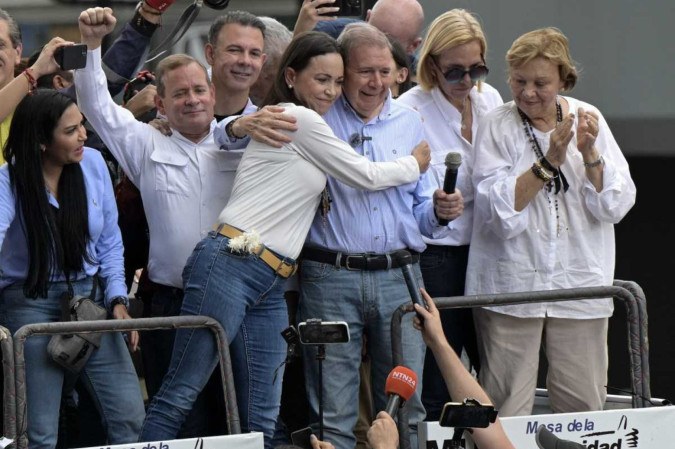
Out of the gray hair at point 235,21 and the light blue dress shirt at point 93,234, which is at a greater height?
the gray hair at point 235,21

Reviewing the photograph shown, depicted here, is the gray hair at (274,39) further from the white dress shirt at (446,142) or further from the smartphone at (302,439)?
the smartphone at (302,439)

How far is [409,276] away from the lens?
238 inches

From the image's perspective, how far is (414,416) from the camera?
A: 21.0 ft

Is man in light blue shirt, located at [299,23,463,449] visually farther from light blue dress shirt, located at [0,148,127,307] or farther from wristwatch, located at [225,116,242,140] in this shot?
light blue dress shirt, located at [0,148,127,307]

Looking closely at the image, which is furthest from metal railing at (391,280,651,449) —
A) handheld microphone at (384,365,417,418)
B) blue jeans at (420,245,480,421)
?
handheld microphone at (384,365,417,418)

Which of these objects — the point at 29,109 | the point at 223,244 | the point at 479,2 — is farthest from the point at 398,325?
the point at 479,2

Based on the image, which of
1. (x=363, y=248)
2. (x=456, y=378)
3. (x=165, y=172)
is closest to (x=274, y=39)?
(x=165, y=172)

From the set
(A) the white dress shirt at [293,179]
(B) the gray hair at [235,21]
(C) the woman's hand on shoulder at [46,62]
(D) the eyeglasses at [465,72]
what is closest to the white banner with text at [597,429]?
(A) the white dress shirt at [293,179]

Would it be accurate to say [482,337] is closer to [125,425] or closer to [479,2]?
[125,425]

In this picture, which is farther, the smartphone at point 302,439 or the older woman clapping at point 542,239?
the older woman clapping at point 542,239

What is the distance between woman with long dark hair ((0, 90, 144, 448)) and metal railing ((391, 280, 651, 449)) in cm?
109

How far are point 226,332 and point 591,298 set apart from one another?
161 cm

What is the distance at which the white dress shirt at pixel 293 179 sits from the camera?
6164 millimetres

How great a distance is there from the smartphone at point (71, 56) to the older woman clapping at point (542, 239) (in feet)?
5.98
